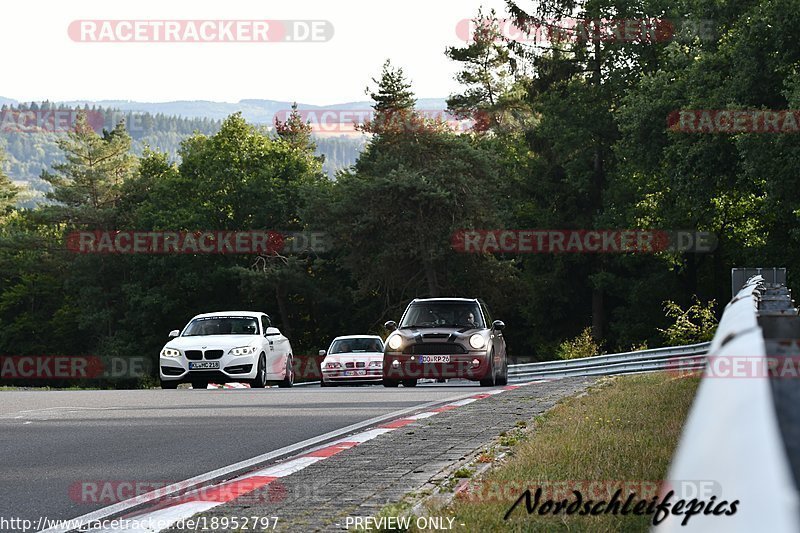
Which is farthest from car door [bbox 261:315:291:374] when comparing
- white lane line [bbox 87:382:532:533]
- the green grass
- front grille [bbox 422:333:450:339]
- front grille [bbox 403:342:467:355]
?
white lane line [bbox 87:382:532:533]

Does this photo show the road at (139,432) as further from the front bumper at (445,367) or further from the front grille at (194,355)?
the front grille at (194,355)

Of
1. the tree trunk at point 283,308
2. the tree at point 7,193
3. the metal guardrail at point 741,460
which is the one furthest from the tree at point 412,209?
the metal guardrail at point 741,460

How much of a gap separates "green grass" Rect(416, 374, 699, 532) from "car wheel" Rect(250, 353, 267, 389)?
415 inches

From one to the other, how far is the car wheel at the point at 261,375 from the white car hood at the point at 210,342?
18.3 inches

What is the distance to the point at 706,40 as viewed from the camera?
3944 cm

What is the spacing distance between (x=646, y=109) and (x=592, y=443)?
1267 inches

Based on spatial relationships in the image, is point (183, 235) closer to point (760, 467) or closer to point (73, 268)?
point (73, 268)

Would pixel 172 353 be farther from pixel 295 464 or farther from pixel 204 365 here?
pixel 295 464

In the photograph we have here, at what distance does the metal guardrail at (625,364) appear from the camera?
26.3 metres

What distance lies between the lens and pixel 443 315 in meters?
22.6

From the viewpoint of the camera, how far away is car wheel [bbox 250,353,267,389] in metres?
23.8

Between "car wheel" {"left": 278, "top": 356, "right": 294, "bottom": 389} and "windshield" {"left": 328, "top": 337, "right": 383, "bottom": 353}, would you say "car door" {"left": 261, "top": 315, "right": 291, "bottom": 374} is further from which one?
"windshield" {"left": 328, "top": 337, "right": 383, "bottom": 353}

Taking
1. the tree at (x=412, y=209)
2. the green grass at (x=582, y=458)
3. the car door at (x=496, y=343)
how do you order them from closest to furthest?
the green grass at (x=582, y=458) < the car door at (x=496, y=343) < the tree at (x=412, y=209)

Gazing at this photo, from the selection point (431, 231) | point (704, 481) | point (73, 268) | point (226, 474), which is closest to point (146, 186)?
point (73, 268)
